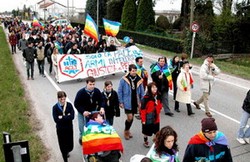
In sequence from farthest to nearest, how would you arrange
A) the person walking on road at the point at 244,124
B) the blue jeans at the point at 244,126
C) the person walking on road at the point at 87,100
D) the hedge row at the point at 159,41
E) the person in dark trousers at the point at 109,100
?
1. the hedge row at the point at 159,41
2. the blue jeans at the point at 244,126
3. the person walking on road at the point at 244,124
4. the person in dark trousers at the point at 109,100
5. the person walking on road at the point at 87,100

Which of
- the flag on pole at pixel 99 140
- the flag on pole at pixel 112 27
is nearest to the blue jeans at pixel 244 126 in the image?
the flag on pole at pixel 99 140

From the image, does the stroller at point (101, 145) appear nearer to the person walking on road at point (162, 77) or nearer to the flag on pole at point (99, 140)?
the flag on pole at point (99, 140)

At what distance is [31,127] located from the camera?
8.16 meters

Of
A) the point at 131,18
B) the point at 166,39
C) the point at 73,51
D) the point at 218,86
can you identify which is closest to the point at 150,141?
the point at 218,86

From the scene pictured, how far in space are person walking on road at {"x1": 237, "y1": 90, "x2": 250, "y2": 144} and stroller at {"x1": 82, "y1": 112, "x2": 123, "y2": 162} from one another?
10.4ft

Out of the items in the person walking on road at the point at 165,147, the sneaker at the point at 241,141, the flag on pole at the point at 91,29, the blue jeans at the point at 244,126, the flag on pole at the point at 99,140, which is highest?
the flag on pole at the point at 91,29

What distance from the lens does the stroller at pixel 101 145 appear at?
5.12m

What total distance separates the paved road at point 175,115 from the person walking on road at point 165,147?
241 cm

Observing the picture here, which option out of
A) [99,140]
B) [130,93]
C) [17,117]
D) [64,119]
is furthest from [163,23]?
[99,140]

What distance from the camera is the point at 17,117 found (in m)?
8.77

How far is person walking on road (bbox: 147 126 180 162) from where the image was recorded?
13.6ft

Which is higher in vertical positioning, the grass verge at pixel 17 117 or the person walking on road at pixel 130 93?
the person walking on road at pixel 130 93

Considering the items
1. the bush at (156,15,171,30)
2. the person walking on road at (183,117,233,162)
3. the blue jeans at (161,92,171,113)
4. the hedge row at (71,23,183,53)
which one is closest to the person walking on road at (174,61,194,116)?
the blue jeans at (161,92,171,113)

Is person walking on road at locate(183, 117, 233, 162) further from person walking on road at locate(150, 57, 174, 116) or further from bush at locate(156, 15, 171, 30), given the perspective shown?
bush at locate(156, 15, 171, 30)
